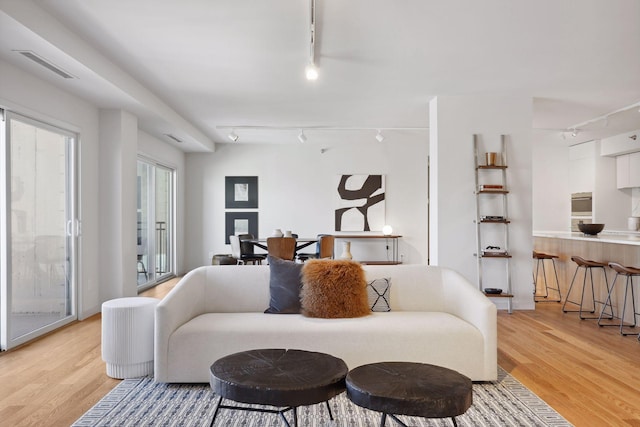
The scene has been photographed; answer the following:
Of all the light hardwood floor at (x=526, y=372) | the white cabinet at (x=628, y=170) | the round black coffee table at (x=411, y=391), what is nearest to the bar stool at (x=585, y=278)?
the light hardwood floor at (x=526, y=372)

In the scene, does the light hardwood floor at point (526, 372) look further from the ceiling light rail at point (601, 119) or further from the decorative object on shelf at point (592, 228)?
the ceiling light rail at point (601, 119)

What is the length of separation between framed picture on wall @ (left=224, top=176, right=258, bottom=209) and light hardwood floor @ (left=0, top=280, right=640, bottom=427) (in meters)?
4.61

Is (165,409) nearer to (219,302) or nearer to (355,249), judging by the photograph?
(219,302)

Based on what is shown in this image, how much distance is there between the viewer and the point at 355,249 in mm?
9023

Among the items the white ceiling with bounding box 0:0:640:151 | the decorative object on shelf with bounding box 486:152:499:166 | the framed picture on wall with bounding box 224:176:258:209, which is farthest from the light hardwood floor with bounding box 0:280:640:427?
the framed picture on wall with bounding box 224:176:258:209

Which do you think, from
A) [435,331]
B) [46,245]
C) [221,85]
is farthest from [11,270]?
[435,331]

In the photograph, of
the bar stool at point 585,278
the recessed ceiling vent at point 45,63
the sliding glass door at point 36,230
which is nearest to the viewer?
the recessed ceiling vent at point 45,63

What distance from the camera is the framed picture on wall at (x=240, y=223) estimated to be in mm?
9242

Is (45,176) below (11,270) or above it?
above

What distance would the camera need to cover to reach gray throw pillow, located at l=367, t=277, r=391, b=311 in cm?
345

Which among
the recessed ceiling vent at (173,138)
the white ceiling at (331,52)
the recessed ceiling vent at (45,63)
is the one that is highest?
the white ceiling at (331,52)

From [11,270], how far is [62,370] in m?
1.19

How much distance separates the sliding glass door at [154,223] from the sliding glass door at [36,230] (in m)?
2.08

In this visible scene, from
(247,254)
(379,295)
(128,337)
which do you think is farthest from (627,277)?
(247,254)
